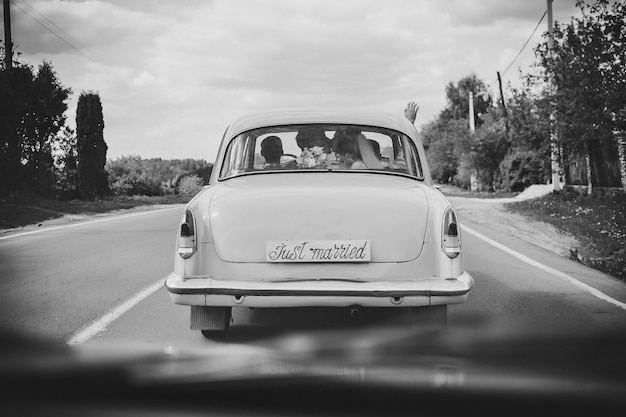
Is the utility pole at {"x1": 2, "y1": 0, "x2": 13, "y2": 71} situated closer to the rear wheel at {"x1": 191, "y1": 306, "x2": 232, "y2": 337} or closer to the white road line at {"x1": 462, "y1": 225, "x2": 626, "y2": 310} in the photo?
the white road line at {"x1": 462, "y1": 225, "x2": 626, "y2": 310}

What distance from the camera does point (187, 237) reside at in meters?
4.47

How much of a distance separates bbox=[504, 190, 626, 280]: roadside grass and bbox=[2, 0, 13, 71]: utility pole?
16579 millimetres

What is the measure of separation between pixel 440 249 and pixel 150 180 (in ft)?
92.2

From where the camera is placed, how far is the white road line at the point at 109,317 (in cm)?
490

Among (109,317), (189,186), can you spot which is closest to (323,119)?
(109,317)

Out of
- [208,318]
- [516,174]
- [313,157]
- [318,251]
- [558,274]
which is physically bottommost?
[558,274]

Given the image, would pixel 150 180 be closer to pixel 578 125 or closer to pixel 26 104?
pixel 26 104

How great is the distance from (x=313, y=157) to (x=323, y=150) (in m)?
0.10

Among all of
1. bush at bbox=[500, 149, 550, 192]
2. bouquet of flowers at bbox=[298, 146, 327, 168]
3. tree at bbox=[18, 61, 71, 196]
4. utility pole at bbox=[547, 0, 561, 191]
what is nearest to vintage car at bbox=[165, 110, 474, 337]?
bouquet of flowers at bbox=[298, 146, 327, 168]

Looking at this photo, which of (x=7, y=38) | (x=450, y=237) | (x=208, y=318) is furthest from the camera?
(x=7, y=38)

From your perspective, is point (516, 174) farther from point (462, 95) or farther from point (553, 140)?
point (462, 95)

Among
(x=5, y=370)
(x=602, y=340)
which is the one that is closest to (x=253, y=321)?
(x=5, y=370)

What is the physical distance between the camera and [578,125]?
17.8 metres

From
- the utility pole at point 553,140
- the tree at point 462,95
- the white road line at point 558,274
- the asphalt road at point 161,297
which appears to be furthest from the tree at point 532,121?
the tree at point 462,95
